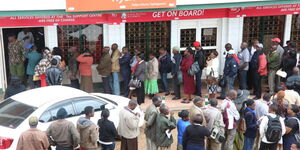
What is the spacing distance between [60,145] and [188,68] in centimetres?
584

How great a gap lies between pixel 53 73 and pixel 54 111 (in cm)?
300

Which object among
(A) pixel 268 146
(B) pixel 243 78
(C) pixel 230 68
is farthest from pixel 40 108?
(B) pixel 243 78

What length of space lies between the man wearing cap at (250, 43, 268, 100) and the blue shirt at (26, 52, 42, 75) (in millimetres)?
6749

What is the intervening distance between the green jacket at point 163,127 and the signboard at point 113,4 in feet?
14.7

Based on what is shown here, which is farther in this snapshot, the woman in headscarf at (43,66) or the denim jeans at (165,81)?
the denim jeans at (165,81)

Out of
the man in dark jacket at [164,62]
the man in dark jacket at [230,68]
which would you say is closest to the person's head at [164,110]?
the man in dark jacket at [230,68]

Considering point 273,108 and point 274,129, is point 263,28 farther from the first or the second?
point 274,129

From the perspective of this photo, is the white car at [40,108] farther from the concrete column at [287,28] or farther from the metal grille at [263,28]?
the concrete column at [287,28]

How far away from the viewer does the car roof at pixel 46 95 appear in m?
8.62

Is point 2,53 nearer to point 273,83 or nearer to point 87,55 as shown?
point 87,55

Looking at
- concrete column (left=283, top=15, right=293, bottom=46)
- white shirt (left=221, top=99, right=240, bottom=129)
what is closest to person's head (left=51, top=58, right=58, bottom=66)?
white shirt (left=221, top=99, right=240, bottom=129)

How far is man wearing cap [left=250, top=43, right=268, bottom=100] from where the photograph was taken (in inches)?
509

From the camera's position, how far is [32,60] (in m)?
12.3

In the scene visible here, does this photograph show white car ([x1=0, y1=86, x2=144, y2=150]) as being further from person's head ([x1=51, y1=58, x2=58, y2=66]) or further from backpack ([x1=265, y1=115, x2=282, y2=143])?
backpack ([x1=265, y1=115, x2=282, y2=143])
